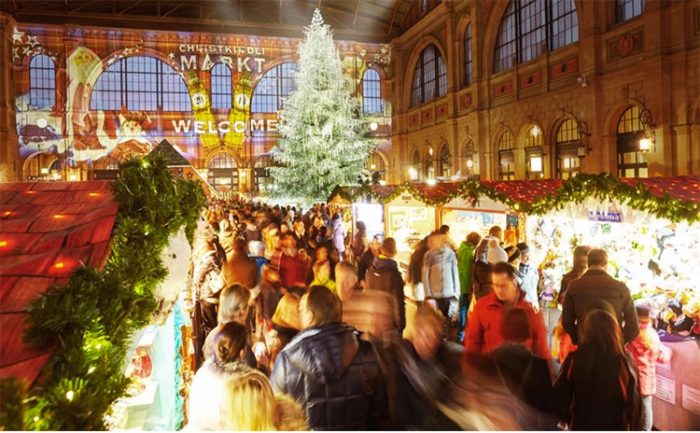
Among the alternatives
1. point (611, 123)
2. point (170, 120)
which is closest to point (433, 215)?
point (611, 123)

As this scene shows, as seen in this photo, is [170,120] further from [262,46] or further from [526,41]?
[526,41]

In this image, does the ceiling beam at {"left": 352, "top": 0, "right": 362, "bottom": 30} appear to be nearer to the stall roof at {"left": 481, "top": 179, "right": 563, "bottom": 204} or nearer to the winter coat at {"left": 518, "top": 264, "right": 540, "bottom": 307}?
the stall roof at {"left": 481, "top": 179, "right": 563, "bottom": 204}

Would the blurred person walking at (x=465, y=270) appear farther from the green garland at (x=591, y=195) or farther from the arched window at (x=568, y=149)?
the arched window at (x=568, y=149)

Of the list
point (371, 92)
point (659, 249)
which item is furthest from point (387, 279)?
point (371, 92)

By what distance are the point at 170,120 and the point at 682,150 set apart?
27.4 m

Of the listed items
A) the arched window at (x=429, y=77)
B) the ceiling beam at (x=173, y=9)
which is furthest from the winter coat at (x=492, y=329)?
the ceiling beam at (x=173, y=9)

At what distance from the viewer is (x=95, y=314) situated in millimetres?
1079

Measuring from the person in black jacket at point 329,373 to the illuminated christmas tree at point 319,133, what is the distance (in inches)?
650

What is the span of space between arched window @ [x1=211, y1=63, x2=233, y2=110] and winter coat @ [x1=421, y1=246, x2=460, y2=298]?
27548mm

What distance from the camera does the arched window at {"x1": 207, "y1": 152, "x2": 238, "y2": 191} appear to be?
105 ft

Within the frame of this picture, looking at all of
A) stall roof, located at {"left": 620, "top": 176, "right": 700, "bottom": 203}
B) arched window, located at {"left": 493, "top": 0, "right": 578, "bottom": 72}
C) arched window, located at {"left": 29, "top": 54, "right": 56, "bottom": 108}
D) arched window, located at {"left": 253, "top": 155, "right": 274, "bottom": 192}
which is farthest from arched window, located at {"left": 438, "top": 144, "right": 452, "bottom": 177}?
arched window, located at {"left": 29, "top": 54, "right": 56, "bottom": 108}

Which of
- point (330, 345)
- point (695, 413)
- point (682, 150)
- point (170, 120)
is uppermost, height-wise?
point (170, 120)

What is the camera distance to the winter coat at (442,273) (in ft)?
23.9

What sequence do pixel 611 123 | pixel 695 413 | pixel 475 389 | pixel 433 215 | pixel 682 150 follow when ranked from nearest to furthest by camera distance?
pixel 475 389 < pixel 695 413 < pixel 433 215 < pixel 682 150 < pixel 611 123
